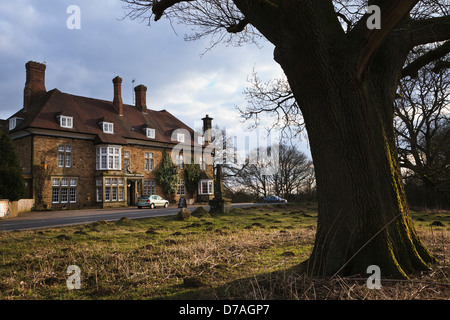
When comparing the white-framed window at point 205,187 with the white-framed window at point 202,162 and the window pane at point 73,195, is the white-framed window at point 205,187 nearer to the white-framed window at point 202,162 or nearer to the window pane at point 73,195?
the white-framed window at point 202,162

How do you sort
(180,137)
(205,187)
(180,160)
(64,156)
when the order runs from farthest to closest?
(205,187) < (180,137) < (180,160) < (64,156)

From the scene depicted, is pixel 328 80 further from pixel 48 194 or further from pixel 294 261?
pixel 48 194

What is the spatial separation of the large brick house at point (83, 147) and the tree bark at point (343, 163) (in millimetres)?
27700

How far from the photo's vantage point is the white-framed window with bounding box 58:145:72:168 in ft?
94.0

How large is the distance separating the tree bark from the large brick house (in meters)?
27.7

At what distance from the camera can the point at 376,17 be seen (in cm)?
402

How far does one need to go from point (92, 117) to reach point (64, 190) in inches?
325

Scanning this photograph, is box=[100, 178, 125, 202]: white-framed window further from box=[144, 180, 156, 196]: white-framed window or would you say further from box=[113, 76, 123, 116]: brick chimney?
box=[113, 76, 123, 116]: brick chimney

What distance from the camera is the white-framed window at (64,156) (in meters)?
28.6

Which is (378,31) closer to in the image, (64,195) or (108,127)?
(64,195)

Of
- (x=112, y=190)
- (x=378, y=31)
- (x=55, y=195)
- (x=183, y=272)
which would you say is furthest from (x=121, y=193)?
(x=378, y=31)

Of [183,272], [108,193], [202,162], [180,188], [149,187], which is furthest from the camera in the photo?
[202,162]

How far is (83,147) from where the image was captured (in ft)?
99.9

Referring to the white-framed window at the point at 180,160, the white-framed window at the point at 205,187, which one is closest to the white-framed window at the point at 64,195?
the white-framed window at the point at 180,160
